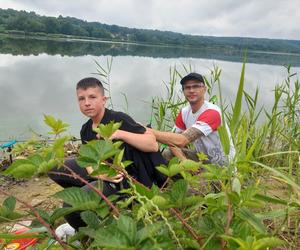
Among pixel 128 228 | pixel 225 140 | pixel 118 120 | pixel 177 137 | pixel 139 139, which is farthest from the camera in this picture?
pixel 177 137

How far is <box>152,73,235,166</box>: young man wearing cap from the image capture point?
2625 mm

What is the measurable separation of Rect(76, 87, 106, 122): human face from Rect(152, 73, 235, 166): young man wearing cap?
466 millimetres

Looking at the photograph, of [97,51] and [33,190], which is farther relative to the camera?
[97,51]

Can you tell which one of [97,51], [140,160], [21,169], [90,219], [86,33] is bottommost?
[97,51]

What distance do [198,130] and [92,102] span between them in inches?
34.9

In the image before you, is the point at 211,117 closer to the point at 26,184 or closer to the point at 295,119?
the point at 295,119

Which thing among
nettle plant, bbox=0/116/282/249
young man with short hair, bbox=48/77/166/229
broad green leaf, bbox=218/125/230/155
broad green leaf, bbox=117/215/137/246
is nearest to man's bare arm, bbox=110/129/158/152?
young man with short hair, bbox=48/77/166/229

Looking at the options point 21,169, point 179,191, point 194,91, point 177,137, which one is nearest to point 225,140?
point 179,191

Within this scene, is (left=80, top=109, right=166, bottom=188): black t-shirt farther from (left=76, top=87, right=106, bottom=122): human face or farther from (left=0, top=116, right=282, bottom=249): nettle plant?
(left=0, top=116, right=282, bottom=249): nettle plant

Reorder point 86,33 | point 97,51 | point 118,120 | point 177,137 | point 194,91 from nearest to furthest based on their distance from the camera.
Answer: point 118,120 → point 177,137 → point 194,91 → point 97,51 → point 86,33

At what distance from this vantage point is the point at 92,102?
217 cm

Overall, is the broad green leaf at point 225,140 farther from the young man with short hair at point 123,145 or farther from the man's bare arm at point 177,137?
the man's bare arm at point 177,137

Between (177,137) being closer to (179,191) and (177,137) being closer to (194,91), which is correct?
(194,91)

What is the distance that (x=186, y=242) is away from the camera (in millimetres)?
746
